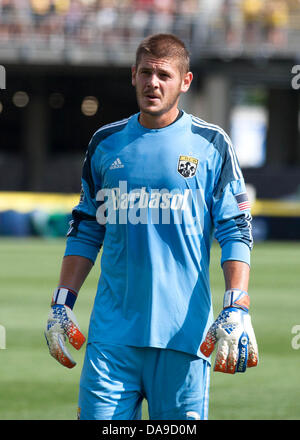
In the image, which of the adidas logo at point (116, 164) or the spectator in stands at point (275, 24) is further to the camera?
the spectator in stands at point (275, 24)

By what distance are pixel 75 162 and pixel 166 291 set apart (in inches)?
1323

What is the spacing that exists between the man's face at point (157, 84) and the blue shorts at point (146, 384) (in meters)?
1.13

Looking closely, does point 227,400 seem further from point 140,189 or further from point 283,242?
point 283,242

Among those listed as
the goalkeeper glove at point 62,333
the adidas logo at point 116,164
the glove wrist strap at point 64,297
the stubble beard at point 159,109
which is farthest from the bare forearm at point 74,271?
the stubble beard at point 159,109

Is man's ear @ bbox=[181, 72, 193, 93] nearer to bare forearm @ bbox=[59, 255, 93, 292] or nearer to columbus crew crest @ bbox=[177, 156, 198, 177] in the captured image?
columbus crew crest @ bbox=[177, 156, 198, 177]

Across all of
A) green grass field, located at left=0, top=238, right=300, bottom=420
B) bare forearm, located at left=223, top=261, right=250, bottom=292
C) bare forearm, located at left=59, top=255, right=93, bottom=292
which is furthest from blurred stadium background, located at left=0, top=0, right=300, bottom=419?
bare forearm, located at left=223, top=261, right=250, bottom=292

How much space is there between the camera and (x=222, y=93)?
105ft

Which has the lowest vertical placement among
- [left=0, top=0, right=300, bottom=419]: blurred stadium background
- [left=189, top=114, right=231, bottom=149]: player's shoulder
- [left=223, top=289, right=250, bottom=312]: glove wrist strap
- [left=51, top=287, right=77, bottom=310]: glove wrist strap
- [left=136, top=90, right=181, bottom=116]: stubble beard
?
[left=223, top=289, right=250, bottom=312]: glove wrist strap

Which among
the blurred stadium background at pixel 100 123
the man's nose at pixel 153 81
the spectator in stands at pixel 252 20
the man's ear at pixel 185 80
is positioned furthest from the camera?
the spectator in stands at pixel 252 20

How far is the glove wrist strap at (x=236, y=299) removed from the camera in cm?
409

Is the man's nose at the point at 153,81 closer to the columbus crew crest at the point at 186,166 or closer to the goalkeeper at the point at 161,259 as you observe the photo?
the goalkeeper at the point at 161,259

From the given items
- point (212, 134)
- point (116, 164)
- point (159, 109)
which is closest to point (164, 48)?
point (159, 109)

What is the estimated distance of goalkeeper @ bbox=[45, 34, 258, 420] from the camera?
4.15 metres

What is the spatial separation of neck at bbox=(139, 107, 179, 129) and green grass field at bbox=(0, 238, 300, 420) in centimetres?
369
